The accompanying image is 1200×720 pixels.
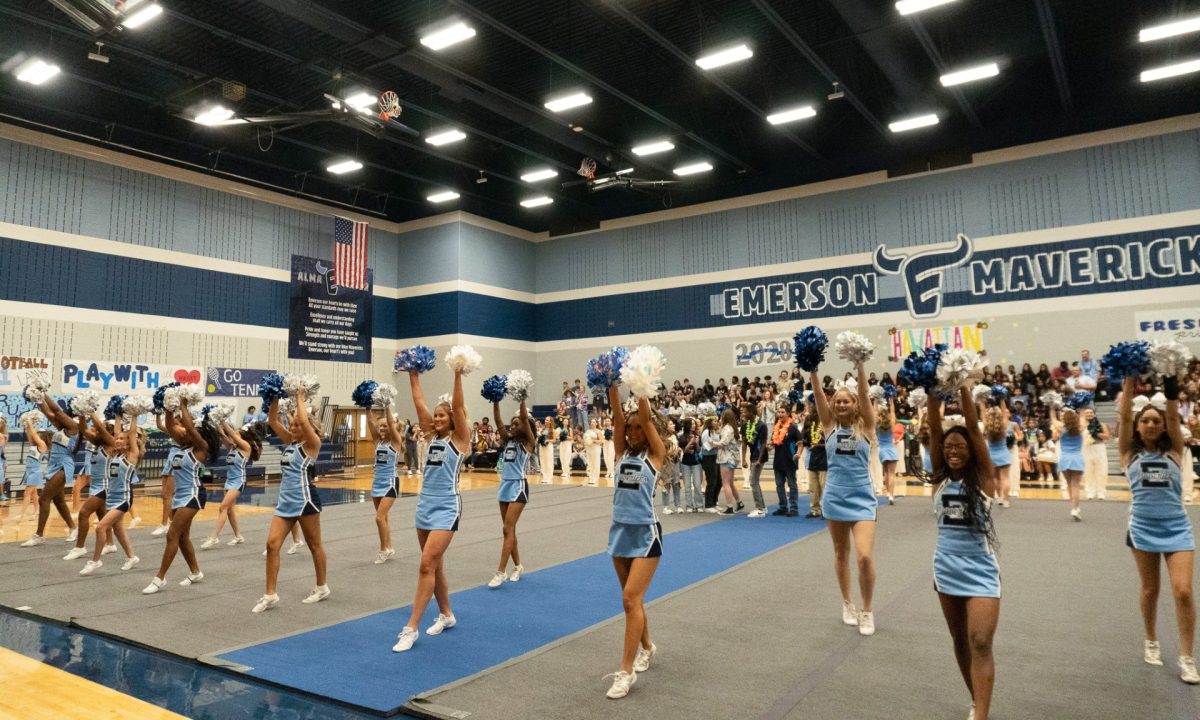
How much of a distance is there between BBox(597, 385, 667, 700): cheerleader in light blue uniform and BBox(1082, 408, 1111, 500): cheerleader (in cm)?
1077

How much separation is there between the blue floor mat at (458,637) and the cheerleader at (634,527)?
38.5 inches

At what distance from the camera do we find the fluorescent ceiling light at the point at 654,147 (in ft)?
59.8

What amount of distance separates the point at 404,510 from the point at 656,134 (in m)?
11.6

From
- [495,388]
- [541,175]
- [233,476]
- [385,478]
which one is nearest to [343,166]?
[541,175]

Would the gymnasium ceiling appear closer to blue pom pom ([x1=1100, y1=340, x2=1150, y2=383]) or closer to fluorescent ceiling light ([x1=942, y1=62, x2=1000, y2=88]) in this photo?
fluorescent ceiling light ([x1=942, y1=62, x2=1000, y2=88])

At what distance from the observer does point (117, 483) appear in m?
7.15

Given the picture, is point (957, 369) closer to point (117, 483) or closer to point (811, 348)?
point (811, 348)

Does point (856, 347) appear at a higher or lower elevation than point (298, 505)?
higher

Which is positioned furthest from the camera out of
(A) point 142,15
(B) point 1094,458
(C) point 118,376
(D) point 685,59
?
(C) point 118,376

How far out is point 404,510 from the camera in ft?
40.4

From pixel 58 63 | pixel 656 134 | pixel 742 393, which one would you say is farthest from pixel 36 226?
pixel 742 393

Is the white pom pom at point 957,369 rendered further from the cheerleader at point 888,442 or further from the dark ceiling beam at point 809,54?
the dark ceiling beam at point 809,54

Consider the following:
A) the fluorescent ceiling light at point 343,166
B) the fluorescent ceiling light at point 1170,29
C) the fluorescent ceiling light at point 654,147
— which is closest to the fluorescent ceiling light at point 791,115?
the fluorescent ceiling light at point 654,147

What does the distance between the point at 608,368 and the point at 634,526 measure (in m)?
0.92
